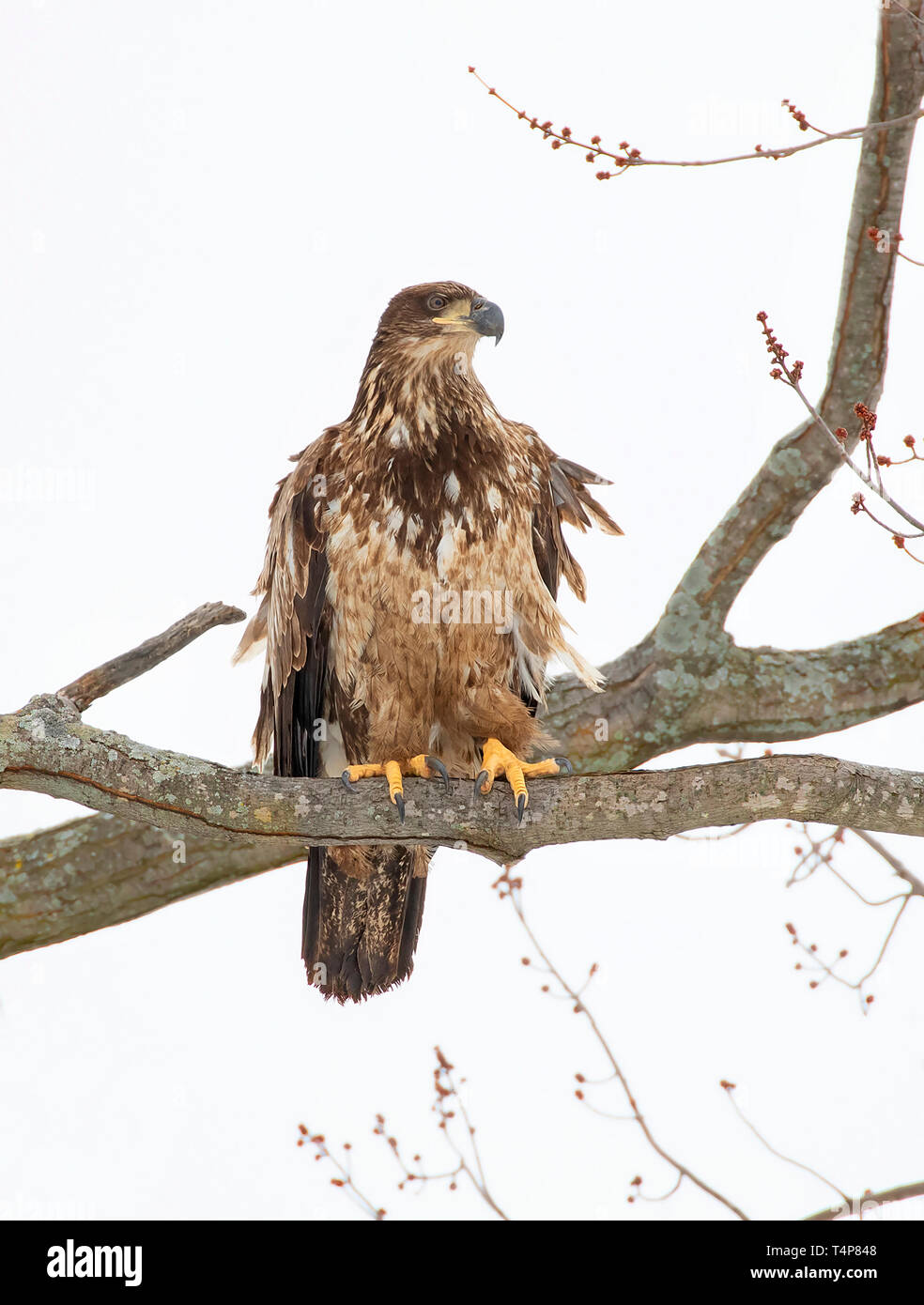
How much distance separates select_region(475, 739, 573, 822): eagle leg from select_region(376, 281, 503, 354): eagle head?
1.51m

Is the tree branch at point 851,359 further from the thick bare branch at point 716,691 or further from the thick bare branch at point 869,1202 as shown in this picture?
the thick bare branch at point 869,1202

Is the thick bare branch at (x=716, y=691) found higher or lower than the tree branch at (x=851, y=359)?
lower

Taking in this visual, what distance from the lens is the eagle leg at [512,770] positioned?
12.8 feet

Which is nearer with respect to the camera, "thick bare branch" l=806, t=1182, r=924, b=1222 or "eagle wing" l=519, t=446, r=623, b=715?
"thick bare branch" l=806, t=1182, r=924, b=1222

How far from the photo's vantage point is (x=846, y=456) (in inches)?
108

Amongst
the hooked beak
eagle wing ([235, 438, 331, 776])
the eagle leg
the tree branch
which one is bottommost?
the eagle leg

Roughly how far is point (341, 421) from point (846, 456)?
2.45m

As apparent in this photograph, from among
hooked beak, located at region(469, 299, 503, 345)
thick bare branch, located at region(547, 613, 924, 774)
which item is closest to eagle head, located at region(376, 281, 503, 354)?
hooked beak, located at region(469, 299, 503, 345)

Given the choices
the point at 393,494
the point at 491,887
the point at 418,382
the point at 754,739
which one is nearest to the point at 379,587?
the point at 393,494

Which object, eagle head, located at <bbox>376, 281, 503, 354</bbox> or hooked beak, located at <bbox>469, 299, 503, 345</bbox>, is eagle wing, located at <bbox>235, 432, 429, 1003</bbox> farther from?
hooked beak, located at <bbox>469, 299, 503, 345</bbox>

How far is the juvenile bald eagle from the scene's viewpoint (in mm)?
4270

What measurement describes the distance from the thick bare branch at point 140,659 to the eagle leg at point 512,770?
1.05 meters

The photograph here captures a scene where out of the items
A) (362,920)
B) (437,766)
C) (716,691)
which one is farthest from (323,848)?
(716,691)

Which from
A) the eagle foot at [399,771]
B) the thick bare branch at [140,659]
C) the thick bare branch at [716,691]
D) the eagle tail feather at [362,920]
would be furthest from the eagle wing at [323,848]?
the thick bare branch at [716,691]
